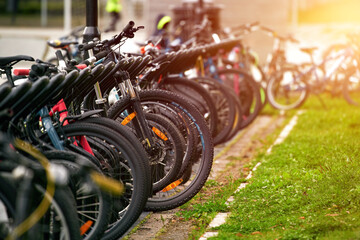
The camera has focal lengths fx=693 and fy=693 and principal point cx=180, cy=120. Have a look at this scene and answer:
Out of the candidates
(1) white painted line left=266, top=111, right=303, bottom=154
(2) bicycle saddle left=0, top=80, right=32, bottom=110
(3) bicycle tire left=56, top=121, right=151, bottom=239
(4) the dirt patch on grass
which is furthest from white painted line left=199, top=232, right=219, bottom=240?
(1) white painted line left=266, top=111, right=303, bottom=154

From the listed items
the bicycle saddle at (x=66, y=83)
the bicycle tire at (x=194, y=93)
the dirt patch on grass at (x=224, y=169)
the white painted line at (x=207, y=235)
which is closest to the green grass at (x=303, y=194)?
the white painted line at (x=207, y=235)

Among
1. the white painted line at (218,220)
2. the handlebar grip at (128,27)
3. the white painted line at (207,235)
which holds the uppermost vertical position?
the handlebar grip at (128,27)

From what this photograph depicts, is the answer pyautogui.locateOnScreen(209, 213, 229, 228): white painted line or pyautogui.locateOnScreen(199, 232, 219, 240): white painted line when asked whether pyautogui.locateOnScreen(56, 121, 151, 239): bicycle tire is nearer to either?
pyautogui.locateOnScreen(199, 232, 219, 240): white painted line

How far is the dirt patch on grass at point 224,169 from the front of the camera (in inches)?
194

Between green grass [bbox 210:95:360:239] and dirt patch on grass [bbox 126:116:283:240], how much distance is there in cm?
28

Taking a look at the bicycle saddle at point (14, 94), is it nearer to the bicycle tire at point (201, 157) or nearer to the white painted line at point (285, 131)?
the bicycle tire at point (201, 157)

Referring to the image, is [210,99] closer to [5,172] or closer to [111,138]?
[111,138]

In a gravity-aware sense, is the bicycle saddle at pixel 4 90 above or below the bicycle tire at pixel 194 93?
above

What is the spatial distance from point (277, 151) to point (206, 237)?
9.91ft

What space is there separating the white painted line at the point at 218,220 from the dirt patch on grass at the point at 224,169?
0.14 meters

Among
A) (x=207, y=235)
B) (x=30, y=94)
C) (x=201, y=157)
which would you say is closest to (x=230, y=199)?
(x=201, y=157)

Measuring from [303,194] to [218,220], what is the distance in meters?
0.84

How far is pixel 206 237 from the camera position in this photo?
4711mm

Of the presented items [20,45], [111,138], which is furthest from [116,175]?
[20,45]
